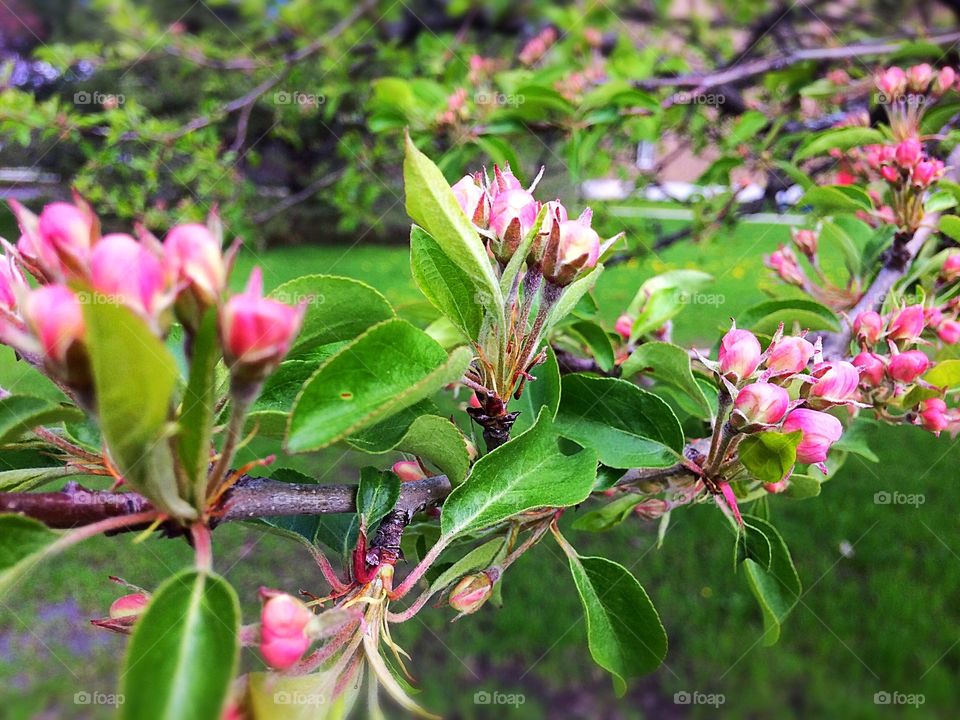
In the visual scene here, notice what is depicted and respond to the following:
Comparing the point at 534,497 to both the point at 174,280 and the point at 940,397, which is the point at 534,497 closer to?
the point at 174,280

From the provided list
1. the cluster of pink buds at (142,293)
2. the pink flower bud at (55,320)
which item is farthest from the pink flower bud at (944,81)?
the pink flower bud at (55,320)

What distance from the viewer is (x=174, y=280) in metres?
0.46

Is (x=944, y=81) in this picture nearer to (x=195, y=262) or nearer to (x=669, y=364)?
(x=669, y=364)

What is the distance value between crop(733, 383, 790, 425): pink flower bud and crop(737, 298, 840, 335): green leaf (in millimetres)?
455

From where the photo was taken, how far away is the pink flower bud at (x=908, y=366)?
949mm

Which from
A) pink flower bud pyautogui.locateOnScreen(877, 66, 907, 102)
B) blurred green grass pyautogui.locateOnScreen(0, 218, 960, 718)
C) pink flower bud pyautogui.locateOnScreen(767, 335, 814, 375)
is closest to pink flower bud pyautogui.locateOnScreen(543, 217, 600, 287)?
pink flower bud pyautogui.locateOnScreen(767, 335, 814, 375)

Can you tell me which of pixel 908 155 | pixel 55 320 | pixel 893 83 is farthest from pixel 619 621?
pixel 893 83

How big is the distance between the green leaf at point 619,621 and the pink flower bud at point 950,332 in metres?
0.67

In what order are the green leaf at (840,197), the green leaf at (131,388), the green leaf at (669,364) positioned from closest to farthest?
1. the green leaf at (131,388)
2. the green leaf at (669,364)
3. the green leaf at (840,197)

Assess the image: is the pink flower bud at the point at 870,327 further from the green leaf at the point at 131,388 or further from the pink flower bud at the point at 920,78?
the green leaf at the point at 131,388

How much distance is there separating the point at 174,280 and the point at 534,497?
1.27ft

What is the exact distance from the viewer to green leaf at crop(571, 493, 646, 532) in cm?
100

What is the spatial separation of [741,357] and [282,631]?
1.70 ft

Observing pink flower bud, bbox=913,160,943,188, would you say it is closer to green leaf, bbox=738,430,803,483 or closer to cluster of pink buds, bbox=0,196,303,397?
green leaf, bbox=738,430,803,483
